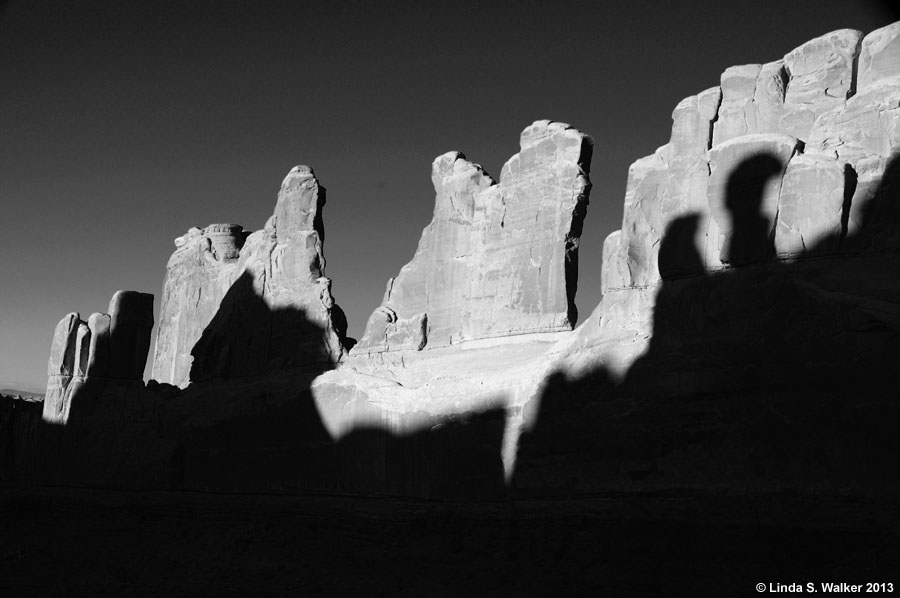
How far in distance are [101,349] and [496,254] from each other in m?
12.5

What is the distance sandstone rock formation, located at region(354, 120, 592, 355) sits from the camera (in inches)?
828

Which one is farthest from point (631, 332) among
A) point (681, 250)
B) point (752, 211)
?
point (752, 211)

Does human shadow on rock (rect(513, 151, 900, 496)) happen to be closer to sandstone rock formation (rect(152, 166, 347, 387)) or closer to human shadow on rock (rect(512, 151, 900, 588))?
human shadow on rock (rect(512, 151, 900, 588))

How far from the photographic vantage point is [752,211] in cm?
1706

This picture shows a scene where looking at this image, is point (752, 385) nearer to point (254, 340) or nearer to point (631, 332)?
point (631, 332)

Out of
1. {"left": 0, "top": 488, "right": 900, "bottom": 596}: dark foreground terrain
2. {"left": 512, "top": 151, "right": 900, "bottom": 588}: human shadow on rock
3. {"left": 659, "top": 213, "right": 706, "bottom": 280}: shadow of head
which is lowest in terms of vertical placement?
{"left": 0, "top": 488, "right": 900, "bottom": 596}: dark foreground terrain

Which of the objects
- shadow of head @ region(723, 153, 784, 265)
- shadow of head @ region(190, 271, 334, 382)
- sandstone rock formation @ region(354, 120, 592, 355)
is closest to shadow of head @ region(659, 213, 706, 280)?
shadow of head @ region(723, 153, 784, 265)

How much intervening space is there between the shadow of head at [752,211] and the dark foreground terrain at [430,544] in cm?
368

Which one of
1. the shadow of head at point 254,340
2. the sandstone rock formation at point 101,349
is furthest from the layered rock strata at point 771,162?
the sandstone rock formation at point 101,349

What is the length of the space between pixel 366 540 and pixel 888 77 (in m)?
11.9

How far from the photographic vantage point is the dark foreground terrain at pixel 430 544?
1457 centimetres

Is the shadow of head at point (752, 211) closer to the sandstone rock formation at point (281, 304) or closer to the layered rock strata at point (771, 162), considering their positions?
the layered rock strata at point (771, 162)

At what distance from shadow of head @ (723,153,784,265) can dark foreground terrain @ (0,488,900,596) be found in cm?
368

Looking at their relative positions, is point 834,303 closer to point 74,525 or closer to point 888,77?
point 888,77
